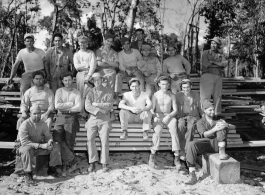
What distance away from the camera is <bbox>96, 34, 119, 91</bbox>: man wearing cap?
20.8 ft

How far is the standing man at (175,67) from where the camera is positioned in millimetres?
6488

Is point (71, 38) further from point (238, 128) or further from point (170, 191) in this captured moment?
point (170, 191)

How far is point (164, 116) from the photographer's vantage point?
525cm

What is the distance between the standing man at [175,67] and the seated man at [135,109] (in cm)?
140

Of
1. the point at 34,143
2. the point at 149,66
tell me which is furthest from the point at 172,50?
the point at 34,143

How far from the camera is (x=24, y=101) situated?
17.2 ft

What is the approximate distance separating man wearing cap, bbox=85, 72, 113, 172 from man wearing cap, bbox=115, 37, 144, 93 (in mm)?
1384

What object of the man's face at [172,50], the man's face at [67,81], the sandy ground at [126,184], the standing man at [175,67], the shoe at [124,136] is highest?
the man's face at [172,50]

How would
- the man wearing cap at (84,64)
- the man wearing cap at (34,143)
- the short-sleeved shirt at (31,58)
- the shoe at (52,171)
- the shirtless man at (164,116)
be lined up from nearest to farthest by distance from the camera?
the man wearing cap at (34,143), the shoe at (52,171), the shirtless man at (164,116), the man wearing cap at (84,64), the short-sleeved shirt at (31,58)

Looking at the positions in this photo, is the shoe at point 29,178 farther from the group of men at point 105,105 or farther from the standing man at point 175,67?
the standing man at point 175,67

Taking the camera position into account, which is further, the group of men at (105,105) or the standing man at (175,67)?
the standing man at (175,67)

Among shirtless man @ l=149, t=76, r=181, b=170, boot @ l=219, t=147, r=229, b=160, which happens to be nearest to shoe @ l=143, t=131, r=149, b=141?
shirtless man @ l=149, t=76, r=181, b=170

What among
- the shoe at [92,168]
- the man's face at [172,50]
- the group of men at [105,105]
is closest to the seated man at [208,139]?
the group of men at [105,105]

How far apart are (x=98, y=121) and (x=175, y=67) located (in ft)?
8.39
